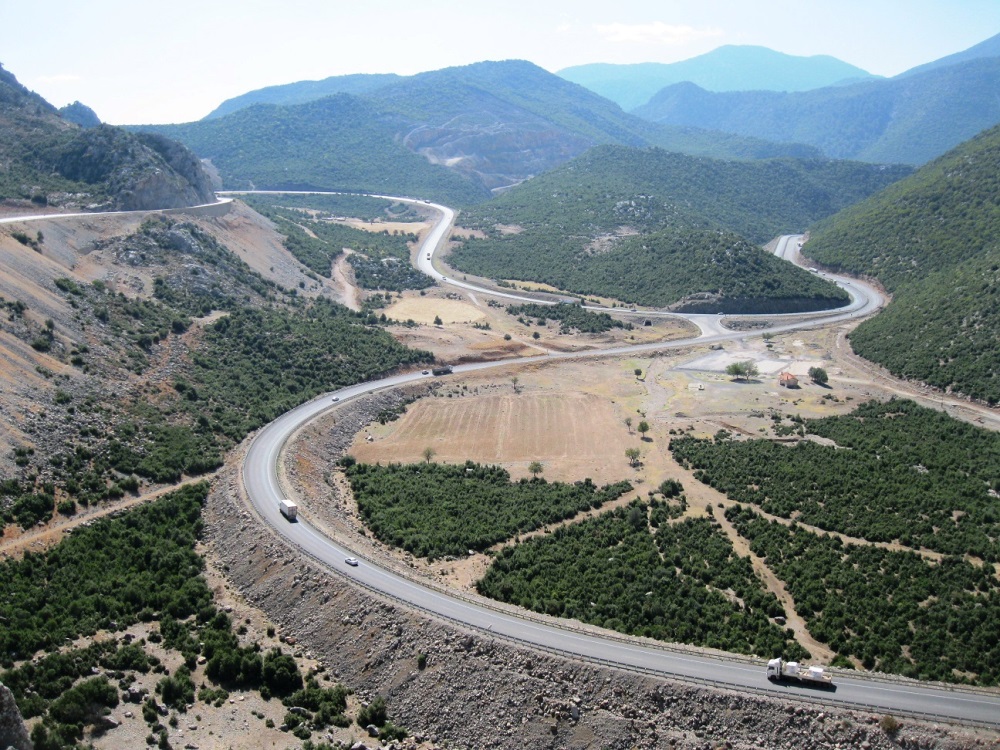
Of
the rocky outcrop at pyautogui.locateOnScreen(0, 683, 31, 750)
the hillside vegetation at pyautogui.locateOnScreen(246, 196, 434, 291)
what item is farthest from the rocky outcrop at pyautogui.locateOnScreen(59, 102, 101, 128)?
the rocky outcrop at pyautogui.locateOnScreen(0, 683, 31, 750)

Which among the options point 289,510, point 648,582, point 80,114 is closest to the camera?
point 648,582

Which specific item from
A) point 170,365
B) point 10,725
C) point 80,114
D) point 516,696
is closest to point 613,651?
point 516,696

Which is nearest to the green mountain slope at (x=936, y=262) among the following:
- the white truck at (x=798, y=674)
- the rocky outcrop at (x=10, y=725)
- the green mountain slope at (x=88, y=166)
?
the white truck at (x=798, y=674)

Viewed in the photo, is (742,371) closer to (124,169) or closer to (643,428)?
(643,428)

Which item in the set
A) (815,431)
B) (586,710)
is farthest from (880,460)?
(586,710)

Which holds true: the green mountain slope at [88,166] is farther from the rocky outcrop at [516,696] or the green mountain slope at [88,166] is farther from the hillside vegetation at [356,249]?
the rocky outcrop at [516,696]

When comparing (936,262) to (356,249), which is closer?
(936,262)

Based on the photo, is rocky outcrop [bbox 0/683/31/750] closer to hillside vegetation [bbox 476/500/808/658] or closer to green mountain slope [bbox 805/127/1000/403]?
hillside vegetation [bbox 476/500/808/658]

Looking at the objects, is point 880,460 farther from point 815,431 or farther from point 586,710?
point 586,710
